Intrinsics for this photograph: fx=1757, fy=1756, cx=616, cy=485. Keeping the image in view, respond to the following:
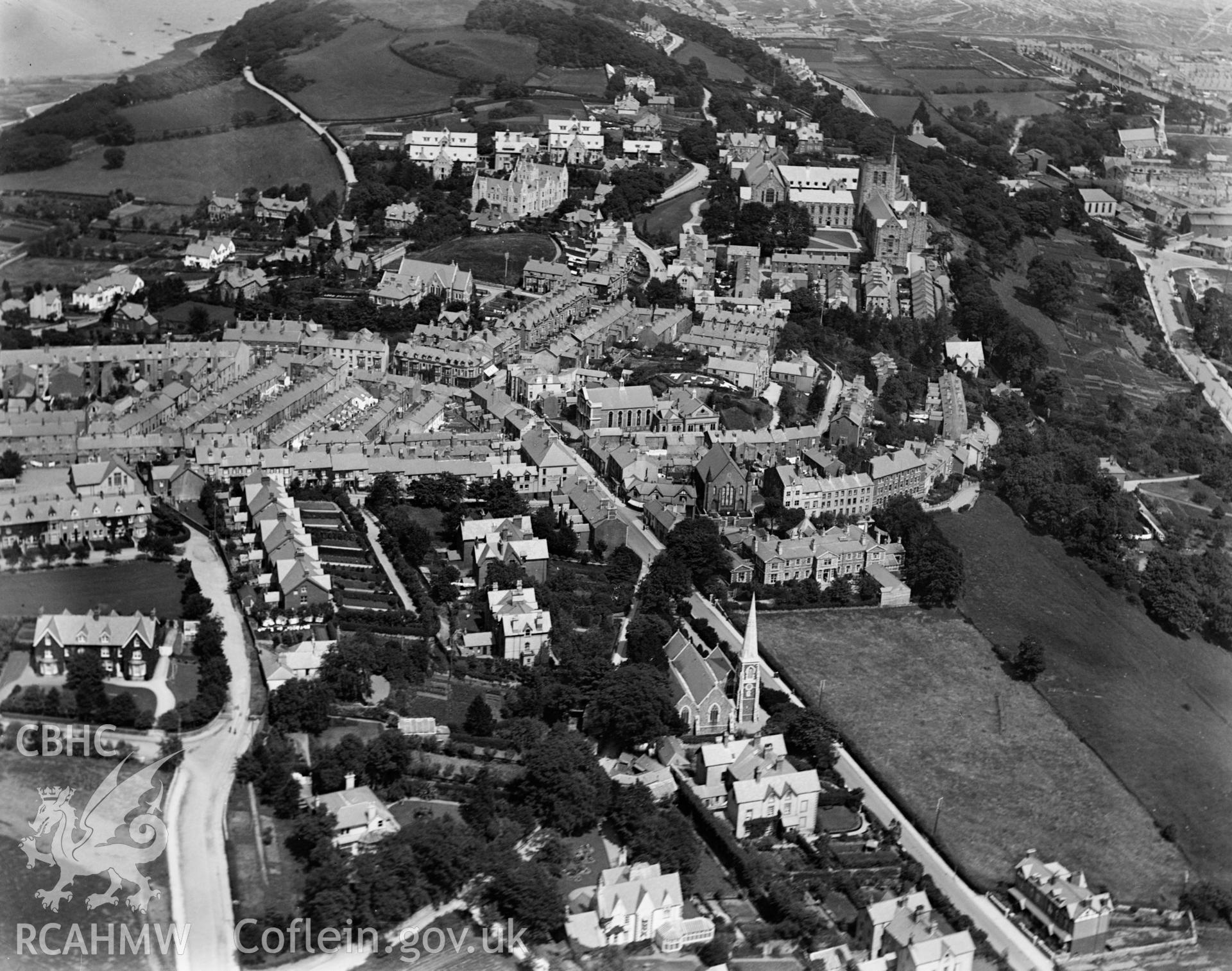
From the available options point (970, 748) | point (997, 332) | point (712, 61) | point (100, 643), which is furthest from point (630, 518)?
point (712, 61)

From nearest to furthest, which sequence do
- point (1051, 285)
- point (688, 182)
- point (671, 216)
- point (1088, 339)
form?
point (1088, 339)
point (1051, 285)
point (671, 216)
point (688, 182)

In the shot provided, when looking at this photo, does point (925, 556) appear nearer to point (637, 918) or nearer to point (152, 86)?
point (637, 918)

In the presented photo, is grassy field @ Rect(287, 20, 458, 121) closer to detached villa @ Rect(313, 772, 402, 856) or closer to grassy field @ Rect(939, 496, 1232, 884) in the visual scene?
grassy field @ Rect(939, 496, 1232, 884)

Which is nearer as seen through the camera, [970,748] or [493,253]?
[970,748]

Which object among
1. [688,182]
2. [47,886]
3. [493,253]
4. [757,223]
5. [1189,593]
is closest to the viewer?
[47,886]

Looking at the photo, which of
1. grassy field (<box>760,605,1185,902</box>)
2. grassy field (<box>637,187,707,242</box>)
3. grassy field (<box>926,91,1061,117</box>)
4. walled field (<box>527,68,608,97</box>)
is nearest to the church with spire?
grassy field (<box>760,605,1185,902</box>)

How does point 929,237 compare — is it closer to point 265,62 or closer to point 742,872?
point 265,62
